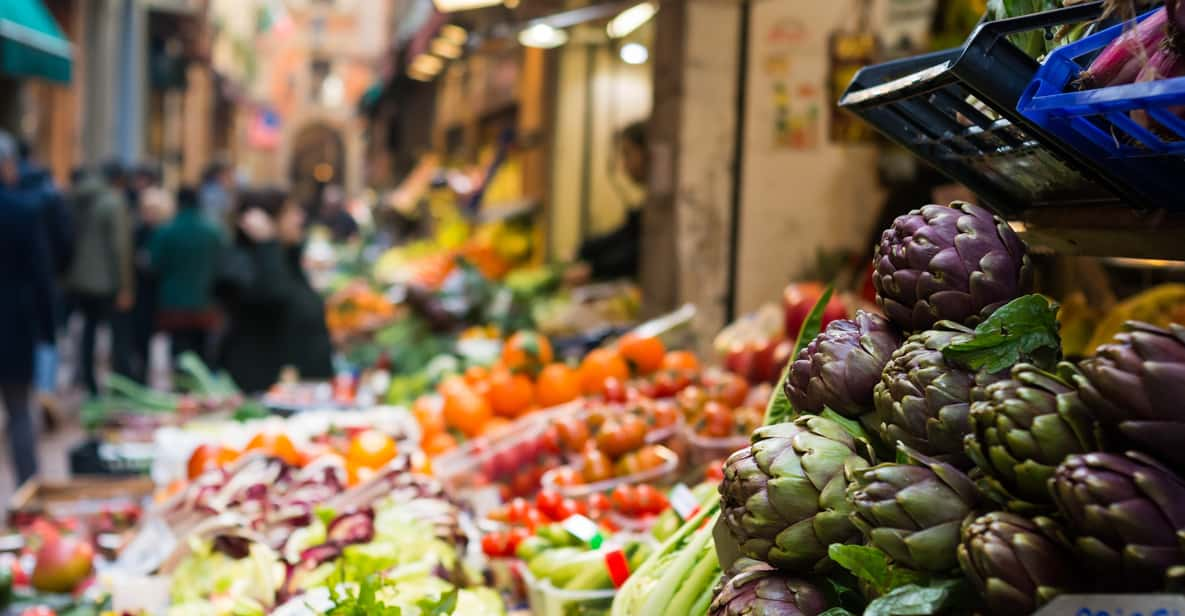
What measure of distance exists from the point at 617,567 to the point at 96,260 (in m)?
8.91

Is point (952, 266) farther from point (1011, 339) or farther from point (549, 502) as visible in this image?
point (549, 502)

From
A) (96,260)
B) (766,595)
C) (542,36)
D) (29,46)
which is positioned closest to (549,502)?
(766,595)

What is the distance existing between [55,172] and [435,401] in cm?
1078

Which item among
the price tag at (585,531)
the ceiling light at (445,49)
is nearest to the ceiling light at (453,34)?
the ceiling light at (445,49)

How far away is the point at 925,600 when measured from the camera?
127 cm

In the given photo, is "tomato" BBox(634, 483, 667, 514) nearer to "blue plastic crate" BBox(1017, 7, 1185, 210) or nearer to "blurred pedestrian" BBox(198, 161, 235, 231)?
"blue plastic crate" BBox(1017, 7, 1185, 210)

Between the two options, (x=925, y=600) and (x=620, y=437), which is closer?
(x=925, y=600)

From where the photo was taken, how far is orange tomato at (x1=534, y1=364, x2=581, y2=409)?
4.61m

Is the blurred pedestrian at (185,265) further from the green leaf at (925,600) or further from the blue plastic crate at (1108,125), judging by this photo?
the green leaf at (925,600)

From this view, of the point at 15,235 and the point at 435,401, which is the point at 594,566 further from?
the point at 15,235

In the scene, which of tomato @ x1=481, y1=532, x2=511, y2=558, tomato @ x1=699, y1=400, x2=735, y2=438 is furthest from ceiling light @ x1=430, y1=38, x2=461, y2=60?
tomato @ x1=481, y1=532, x2=511, y2=558

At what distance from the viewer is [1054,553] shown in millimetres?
1165

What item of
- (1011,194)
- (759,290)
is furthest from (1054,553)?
(759,290)

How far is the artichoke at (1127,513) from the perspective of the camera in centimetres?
109
